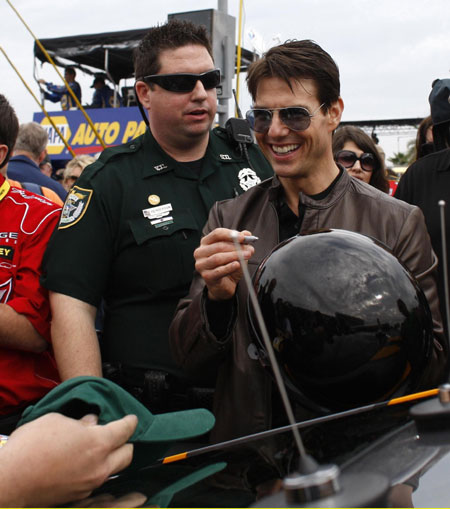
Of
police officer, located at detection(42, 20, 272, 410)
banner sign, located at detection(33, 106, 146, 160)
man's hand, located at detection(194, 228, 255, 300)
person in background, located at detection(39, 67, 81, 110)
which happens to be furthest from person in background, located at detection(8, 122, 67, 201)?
person in background, located at detection(39, 67, 81, 110)

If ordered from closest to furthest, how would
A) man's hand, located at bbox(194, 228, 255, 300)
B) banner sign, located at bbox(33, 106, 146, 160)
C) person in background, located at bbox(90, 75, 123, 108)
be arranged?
1. man's hand, located at bbox(194, 228, 255, 300)
2. banner sign, located at bbox(33, 106, 146, 160)
3. person in background, located at bbox(90, 75, 123, 108)

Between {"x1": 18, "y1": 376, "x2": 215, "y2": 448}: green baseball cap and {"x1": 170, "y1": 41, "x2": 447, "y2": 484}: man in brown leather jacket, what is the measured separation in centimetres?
51

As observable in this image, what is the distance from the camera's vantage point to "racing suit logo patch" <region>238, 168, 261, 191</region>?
2735 mm

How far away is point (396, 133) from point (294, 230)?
46.0m

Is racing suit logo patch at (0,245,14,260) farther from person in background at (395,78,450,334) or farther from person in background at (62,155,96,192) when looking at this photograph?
person in background at (62,155,96,192)

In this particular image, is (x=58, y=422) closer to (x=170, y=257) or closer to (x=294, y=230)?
(x=294, y=230)

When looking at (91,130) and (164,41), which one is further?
(91,130)

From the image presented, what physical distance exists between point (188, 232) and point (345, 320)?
4.26ft

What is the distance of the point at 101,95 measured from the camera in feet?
46.7

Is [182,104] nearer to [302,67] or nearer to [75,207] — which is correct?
[75,207]

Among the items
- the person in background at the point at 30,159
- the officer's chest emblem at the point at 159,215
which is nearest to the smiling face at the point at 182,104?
the officer's chest emblem at the point at 159,215

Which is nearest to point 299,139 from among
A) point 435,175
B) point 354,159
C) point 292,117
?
point 292,117

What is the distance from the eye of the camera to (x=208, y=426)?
1210 mm

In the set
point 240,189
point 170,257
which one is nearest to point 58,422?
point 170,257
